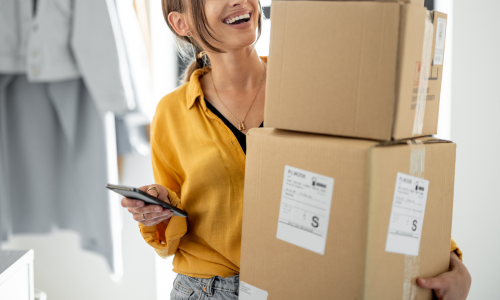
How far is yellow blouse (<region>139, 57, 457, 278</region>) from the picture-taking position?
2.77ft

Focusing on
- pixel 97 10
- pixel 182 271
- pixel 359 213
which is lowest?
pixel 182 271

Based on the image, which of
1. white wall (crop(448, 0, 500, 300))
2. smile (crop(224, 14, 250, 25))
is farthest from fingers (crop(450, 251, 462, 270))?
white wall (crop(448, 0, 500, 300))

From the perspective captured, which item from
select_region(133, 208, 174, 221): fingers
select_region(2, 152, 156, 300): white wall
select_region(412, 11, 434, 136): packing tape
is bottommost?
select_region(2, 152, 156, 300): white wall

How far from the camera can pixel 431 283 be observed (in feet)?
1.95

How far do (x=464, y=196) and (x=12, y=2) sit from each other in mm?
1598

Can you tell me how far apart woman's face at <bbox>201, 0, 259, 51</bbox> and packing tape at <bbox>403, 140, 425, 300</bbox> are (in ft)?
1.53

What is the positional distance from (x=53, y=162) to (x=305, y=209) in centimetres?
105

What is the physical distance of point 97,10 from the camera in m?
1.13

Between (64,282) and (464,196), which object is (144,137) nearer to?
(64,282)

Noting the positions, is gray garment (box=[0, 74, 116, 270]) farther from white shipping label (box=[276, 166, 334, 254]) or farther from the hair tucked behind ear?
white shipping label (box=[276, 166, 334, 254])

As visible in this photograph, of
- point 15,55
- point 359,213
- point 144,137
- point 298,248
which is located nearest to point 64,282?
point 144,137

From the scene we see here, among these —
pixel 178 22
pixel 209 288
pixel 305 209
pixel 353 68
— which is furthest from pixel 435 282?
pixel 178 22

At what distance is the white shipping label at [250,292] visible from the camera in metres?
0.64

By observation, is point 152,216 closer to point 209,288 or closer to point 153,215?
point 153,215
